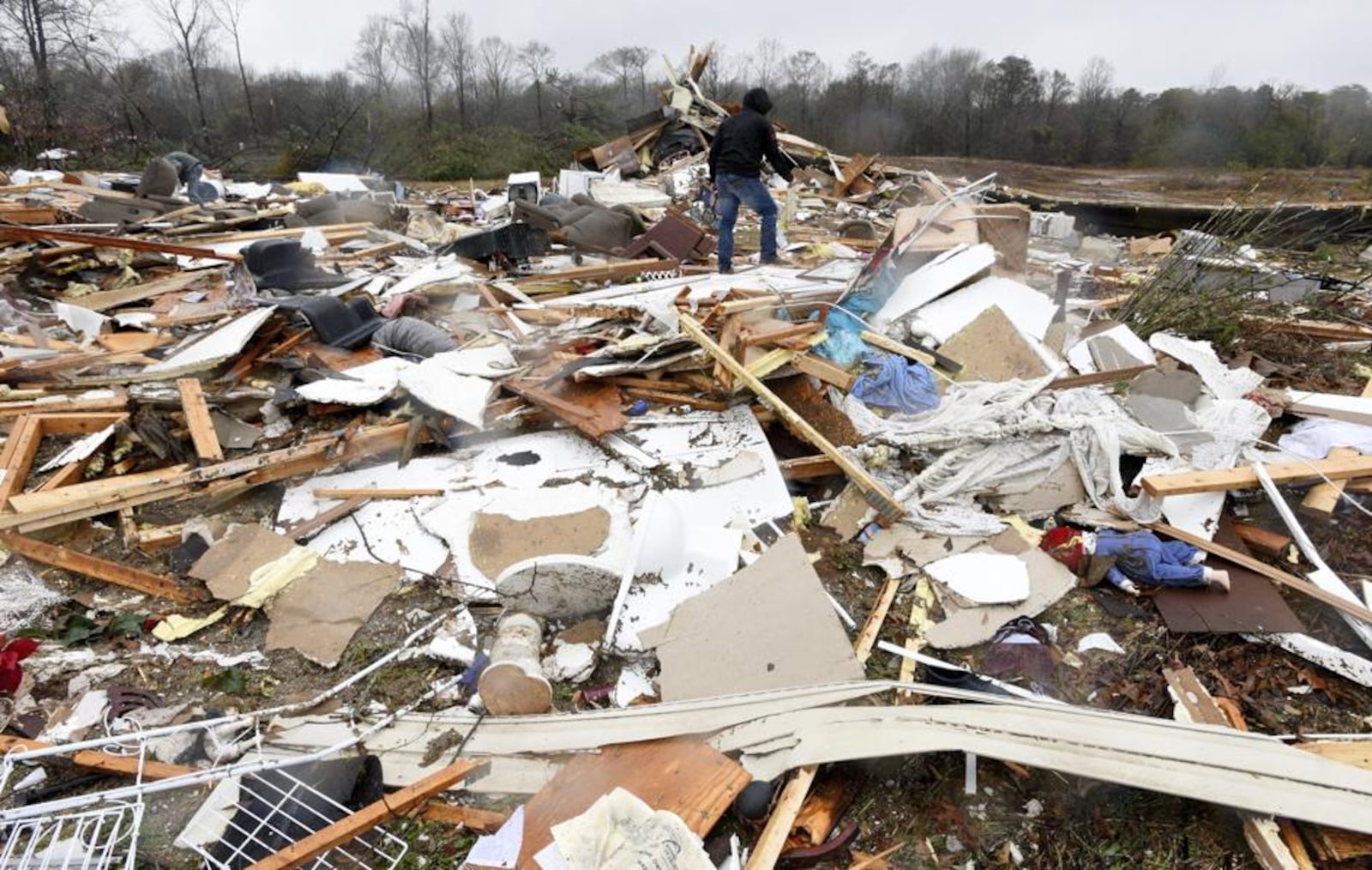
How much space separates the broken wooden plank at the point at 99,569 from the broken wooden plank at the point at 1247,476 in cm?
481

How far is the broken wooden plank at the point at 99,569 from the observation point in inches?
128

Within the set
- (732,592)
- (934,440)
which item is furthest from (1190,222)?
(732,592)

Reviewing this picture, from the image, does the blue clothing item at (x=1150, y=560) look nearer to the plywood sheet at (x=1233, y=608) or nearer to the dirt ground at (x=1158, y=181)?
the plywood sheet at (x=1233, y=608)

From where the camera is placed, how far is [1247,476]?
362 centimetres

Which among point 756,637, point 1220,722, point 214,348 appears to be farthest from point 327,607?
point 1220,722

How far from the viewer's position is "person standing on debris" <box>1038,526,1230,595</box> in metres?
3.23

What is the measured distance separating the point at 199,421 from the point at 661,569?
295cm

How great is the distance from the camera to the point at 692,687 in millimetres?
2799

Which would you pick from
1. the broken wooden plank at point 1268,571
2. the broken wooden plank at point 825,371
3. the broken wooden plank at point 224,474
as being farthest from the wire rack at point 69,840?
the broken wooden plank at point 1268,571

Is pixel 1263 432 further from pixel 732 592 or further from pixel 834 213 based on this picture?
pixel 834 213

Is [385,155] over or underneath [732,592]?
over

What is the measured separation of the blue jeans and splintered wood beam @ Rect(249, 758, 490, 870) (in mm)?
5685

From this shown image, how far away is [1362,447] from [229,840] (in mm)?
5756

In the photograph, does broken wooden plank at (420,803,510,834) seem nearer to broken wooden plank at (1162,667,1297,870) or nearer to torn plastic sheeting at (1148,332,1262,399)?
broken wooden plank at (1162,667,1297,870)
